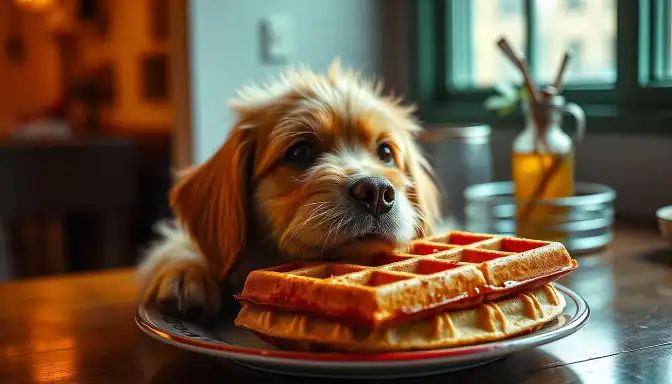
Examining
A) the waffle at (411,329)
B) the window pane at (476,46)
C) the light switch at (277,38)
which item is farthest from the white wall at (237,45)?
the waffle at (411,329)

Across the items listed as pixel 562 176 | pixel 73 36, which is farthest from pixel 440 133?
pixel 73 36

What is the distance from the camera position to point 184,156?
2541 mm

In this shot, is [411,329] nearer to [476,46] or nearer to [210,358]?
[210,358]

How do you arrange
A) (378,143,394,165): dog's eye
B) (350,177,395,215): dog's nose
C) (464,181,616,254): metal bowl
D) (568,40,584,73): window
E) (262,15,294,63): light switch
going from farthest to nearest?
(262,15,294,63): light switch, (568,40,584,73): window, (464,181,616,254): metal bowl, (378,143,394,165): dog's eye, (350,177,395,215): dog's nose

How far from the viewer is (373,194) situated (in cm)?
104

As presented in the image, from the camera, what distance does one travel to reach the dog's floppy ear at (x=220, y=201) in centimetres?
116

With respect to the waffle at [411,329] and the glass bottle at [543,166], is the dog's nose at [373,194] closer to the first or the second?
the waffle at [411,329]

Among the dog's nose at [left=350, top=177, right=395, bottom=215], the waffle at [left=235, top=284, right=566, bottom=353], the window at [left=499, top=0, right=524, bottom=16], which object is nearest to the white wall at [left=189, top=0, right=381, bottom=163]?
the window at [left=499, top=0, right=524, bottom=16]

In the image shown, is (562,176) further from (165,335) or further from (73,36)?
(73,36)

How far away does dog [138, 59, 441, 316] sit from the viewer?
3.46 feet

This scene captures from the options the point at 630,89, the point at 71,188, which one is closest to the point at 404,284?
the point at 630,89

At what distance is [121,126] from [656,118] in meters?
4.12

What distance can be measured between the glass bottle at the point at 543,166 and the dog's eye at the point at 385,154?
445mm

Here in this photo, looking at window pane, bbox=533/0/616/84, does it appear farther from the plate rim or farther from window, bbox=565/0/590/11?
the plate rim
